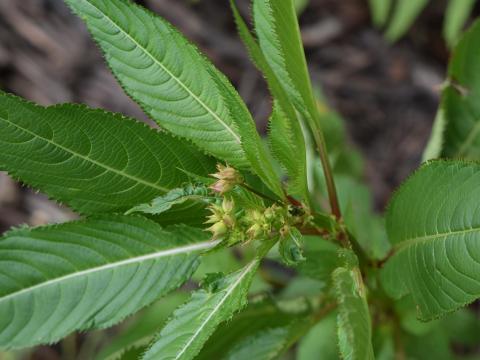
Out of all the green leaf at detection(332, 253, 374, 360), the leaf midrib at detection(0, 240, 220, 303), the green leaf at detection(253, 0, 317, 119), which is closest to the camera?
the green leaf at detection(332, 253, 374, 360)

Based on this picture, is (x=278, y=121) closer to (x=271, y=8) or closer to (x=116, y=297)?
(x=271, y=8)

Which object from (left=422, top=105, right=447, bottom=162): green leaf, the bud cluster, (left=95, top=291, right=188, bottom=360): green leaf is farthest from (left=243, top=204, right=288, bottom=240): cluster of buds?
(left=95, top=291, right=188, bottom=360): green leaf

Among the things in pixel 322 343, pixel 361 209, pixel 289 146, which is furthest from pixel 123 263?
pixel 361 209

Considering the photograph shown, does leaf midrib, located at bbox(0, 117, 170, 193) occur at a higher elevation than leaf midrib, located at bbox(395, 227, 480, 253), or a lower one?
lower

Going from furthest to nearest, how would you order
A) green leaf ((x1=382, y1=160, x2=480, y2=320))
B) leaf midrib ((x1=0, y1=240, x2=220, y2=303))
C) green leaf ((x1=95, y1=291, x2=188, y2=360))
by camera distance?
green leaf ((x1=95, y1=291, x2=188, y2=360)) < leaf midrib ((x1=0, y1=240, x2=220, y2=303)) < green leaf ((x1=382, y1=160, x2=480, y2=320))

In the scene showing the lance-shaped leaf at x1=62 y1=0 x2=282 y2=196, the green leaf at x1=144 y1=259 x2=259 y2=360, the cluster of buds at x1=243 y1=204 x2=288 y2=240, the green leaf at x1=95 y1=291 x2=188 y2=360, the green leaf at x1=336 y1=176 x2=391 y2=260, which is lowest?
the green leaf at x1=95 y1=291 x2=188 y2=360

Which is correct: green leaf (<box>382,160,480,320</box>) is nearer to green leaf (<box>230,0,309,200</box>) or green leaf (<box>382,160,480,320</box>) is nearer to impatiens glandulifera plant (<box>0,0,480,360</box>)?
impatiens glandulifera plant (<box>0,0,480,360</box>)

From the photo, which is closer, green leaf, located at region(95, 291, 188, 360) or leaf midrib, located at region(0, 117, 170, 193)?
leaf midrib, located at region(0, 117, 170, 193)
